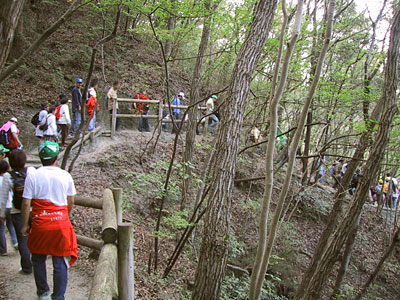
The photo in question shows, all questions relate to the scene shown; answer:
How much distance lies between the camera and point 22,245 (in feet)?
13.0

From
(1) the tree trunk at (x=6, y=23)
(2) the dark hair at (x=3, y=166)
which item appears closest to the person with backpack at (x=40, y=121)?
(2) the dark hair at (x=3, y=166)

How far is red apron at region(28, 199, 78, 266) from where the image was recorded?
3.06m

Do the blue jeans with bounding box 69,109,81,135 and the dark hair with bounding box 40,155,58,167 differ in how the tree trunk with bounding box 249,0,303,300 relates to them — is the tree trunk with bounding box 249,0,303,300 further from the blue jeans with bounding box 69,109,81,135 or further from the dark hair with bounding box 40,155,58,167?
the blue jeans with bounding box 69,109,81,135

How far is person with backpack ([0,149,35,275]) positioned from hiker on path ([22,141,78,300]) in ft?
2.83

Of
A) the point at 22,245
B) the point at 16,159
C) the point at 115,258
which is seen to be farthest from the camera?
the point at 22,245

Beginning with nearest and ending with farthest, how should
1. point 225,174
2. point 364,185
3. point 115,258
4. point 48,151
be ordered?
point 115,258 < point 48,151 < point 225,174 < point 364,185

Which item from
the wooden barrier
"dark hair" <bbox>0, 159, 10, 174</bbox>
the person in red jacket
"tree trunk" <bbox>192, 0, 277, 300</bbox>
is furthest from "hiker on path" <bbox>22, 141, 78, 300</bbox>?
the person in red jacket

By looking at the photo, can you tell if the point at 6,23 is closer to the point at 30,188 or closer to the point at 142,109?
the point at 30,188

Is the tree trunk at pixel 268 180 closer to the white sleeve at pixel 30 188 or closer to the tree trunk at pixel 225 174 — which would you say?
the tree trunk at pixel 225 174

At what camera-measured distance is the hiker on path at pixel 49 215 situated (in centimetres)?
308

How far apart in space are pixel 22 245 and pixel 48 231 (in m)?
1.28

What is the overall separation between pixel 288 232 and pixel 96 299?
409 inches

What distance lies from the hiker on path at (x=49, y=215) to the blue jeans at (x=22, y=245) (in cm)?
88

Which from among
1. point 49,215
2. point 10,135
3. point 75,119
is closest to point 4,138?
point 10,135
